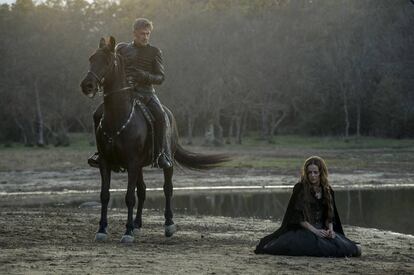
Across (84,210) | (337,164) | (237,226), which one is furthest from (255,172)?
(237,226)

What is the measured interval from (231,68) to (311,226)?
55.2m

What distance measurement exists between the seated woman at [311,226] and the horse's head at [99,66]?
3.27 meters

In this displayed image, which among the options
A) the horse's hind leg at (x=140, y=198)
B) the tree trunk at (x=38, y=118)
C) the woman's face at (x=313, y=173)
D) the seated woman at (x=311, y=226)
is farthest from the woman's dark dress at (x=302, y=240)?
the tree trunk at (x=38, y=118)

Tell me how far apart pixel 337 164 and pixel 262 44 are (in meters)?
30.6

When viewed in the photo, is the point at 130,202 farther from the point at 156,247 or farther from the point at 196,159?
the point at 196,159

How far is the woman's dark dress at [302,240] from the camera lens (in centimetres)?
1044

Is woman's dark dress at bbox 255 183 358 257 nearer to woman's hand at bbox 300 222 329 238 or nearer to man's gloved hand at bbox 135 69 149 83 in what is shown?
woman's hand at bbox 300 222 329 238

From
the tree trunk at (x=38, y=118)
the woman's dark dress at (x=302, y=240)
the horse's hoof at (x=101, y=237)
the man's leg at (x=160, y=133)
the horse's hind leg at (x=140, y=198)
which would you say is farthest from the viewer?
the tree trunk at (x=38, y=118)

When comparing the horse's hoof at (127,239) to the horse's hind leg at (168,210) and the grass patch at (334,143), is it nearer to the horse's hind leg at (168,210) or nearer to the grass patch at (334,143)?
the horse's hind leg at (168,210)

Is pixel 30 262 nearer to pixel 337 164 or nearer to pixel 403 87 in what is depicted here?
pixel 337 164

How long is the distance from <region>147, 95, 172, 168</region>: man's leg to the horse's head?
3.50ft

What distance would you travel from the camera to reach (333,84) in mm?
68312

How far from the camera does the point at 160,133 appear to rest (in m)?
13.1

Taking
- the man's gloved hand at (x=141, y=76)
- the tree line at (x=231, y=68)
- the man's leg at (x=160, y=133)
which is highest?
the tree line at (x=231, y=68)
